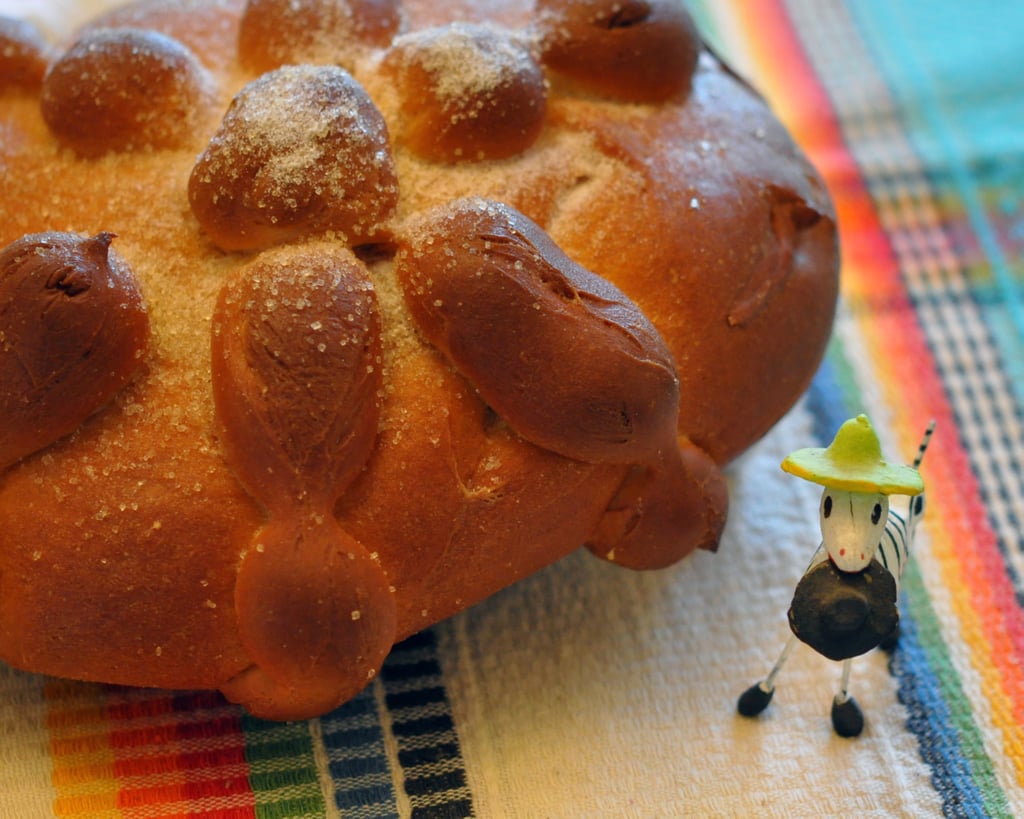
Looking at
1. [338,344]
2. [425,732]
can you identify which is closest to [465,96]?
[338,344]

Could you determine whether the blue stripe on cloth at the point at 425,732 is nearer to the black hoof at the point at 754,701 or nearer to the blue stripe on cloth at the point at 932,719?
the black hoof at the point at 754,701

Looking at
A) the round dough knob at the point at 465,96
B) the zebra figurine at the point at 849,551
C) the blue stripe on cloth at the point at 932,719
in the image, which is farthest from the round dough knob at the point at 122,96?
the blue stripe on cloth at the point at 932,719

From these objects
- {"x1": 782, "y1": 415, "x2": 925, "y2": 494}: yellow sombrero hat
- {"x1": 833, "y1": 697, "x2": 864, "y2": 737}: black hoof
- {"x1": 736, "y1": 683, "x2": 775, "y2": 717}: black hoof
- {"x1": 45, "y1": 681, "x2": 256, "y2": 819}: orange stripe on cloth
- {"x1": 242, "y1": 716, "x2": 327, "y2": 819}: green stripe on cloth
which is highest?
{"x1": 782, "y1": 415, "x2": 925, "y2": 494}: yellow sombrero hat

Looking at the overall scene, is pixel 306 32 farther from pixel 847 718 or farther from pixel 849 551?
pixel 847 718

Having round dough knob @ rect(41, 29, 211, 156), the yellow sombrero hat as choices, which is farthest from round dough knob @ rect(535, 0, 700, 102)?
the yellow sombrero hat

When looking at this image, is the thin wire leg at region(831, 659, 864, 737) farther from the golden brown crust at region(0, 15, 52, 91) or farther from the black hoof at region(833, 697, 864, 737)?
the golden brown crust at region(0, 15, 52, 91)

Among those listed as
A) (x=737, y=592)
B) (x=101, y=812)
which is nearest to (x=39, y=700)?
(x=101, y=812)
